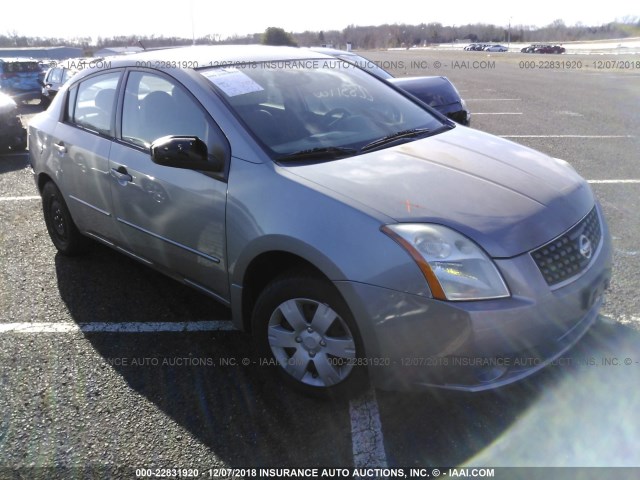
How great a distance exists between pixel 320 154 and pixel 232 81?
77 centimetres

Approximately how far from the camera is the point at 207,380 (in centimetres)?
304

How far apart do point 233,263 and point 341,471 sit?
1.16 metres

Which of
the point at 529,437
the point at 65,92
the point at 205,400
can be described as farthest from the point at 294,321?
the point at 65,92

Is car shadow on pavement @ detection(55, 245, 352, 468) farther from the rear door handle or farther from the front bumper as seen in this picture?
the rear door handle

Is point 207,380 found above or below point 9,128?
below

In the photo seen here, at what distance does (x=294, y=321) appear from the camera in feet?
8.91

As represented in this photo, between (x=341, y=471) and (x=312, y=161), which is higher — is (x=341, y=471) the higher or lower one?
the lower one

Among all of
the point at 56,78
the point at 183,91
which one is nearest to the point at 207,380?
the point at 183,91

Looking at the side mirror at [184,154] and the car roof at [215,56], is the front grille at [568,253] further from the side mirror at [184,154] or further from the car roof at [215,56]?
the car roof at [215,56]

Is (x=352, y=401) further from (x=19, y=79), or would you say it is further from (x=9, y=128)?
(x=19, y=79)

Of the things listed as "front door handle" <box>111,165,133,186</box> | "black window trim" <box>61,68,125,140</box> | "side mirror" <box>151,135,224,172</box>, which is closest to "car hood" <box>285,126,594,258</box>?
"side mirror" <box>151,135,224,172</box>

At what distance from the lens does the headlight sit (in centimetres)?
226

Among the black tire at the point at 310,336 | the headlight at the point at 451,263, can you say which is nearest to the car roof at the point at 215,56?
the black tire at the point at 310,336

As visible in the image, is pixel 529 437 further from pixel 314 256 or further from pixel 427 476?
pixel 314 256
